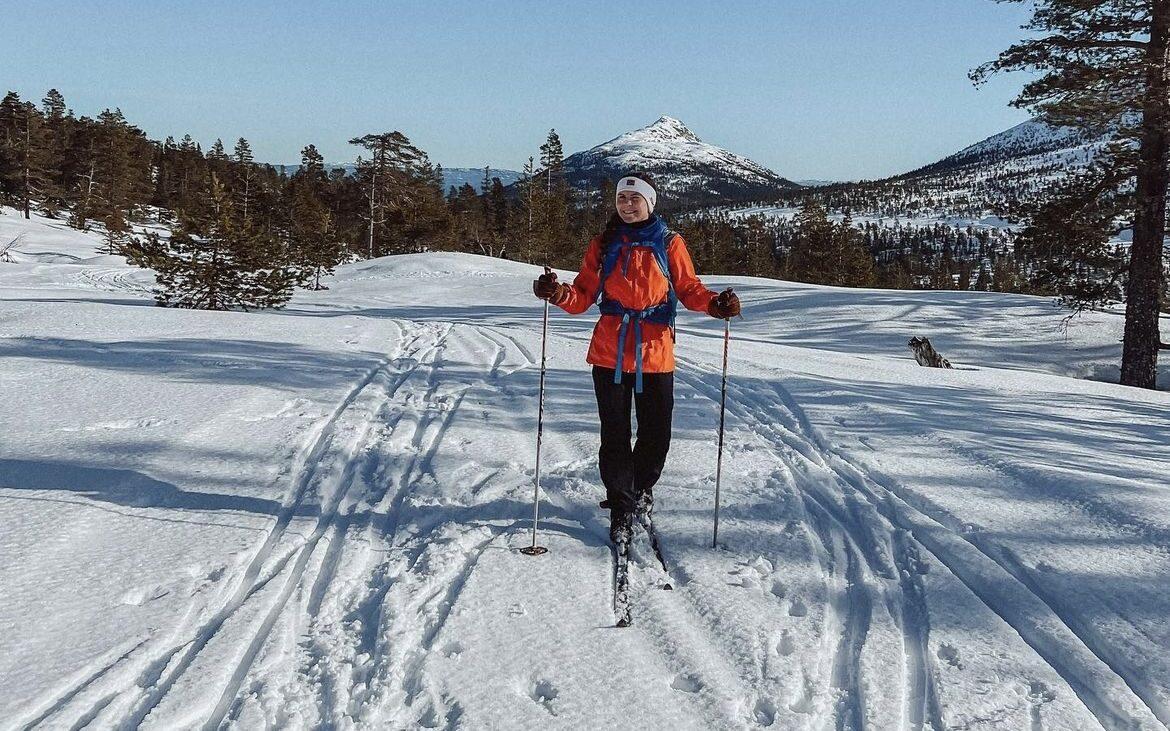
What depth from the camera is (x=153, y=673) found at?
2.54 metres

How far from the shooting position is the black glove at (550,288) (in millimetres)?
3668

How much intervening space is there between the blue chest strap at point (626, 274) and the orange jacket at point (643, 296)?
2cm

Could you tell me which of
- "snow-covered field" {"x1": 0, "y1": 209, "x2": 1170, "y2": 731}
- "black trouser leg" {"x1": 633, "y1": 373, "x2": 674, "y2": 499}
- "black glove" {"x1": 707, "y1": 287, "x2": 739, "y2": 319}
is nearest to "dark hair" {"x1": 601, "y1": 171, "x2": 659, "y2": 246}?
"black glove" {"x1": 707, "y1": 287, "x2": 739, "y2": 319}

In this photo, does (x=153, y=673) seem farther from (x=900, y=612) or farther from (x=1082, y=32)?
(x=1082, y=32)

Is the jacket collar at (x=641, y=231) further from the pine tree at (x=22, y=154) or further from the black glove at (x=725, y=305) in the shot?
the pine tree at (x=22, y=154)

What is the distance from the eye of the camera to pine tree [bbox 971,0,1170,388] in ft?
36.6

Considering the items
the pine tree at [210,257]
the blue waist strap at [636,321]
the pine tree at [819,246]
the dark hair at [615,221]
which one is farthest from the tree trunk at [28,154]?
the blue waist strap at [636,321]

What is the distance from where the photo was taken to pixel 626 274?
12.3 ft

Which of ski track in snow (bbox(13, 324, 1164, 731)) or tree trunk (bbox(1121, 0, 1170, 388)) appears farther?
tree trunk (bbox(1121, 0, 1170, 388))

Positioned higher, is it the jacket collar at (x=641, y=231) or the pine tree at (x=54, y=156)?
the pine tree at (x=54, y=156)

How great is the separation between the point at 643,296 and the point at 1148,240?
12.7 meters

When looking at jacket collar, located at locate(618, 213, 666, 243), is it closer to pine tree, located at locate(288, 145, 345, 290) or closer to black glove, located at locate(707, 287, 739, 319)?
black glove, located at locate(707, 287, 739, 319)

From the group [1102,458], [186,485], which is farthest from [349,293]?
[1102,458]

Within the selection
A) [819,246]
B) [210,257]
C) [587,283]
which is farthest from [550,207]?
[587,283]
